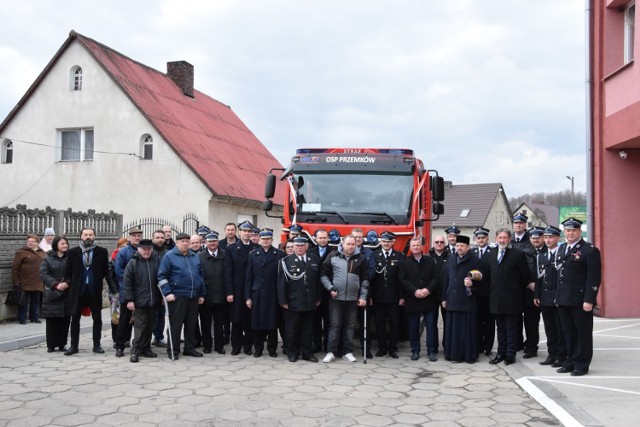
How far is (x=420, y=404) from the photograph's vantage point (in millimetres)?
6773

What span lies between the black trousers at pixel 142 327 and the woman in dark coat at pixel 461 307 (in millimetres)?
4258

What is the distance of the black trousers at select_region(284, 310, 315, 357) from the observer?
30.8ft

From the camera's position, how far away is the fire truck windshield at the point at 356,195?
10.8 m

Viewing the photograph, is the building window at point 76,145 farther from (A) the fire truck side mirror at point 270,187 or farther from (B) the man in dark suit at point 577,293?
(B) the man in dark suit at point 577,293

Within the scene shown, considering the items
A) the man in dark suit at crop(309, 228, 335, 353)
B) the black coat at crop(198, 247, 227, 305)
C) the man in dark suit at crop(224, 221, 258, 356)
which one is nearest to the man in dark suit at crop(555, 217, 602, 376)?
the man in dark suit at crop(309, 228, 335, 353)

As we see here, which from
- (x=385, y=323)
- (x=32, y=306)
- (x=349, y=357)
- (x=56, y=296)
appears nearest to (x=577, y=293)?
(x=385, y=323)

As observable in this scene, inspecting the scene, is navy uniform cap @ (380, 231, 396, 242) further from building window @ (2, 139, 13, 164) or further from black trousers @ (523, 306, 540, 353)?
building window @ (2, 139, 13, 164)

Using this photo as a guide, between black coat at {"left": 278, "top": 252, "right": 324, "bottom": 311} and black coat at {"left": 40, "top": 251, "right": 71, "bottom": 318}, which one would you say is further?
black coat at {"left": 40, "top": 251, "right": 71, "bottom": 318}

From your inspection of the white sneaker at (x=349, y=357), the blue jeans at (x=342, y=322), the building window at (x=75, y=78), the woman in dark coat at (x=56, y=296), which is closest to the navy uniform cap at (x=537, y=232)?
the blue jeans at (x=342, y=322)

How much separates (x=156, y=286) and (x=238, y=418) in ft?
12.5

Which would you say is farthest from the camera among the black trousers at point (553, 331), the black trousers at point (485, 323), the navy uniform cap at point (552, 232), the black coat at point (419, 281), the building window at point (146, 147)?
the building window at point (146, 147)

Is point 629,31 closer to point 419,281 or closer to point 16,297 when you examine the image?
point 419,281

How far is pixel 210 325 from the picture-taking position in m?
10.0

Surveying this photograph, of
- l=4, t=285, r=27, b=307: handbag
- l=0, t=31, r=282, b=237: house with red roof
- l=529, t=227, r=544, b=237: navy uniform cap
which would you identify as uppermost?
l=0, t=31, r=282, b=237: house with red roof
